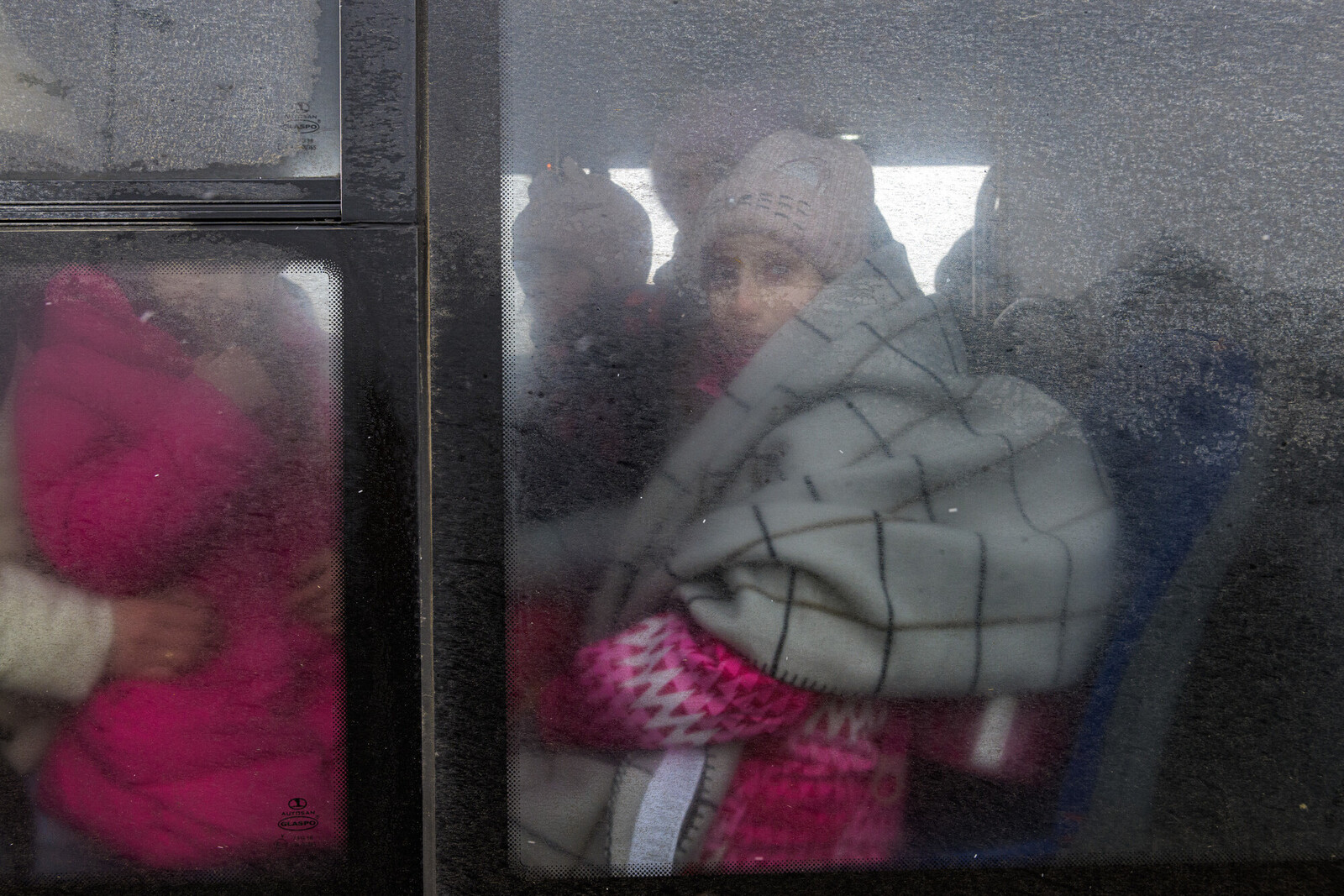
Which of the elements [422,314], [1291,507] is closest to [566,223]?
[422,314]

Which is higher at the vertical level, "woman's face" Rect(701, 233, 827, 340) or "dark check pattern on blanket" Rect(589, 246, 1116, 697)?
"woman's face" Rect(701, 233, 827, 340)

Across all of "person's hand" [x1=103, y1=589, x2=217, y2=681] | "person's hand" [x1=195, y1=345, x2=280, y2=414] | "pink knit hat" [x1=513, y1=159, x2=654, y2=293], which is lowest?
"person's hand" [x1=103, y1=589, x2=217, y2=681]

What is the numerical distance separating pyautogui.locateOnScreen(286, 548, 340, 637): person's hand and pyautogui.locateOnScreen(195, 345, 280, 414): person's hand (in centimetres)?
32

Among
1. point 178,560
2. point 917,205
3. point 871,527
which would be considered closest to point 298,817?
point 178,560

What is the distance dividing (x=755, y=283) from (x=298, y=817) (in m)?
1.37

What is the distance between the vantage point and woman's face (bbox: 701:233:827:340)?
167 cm

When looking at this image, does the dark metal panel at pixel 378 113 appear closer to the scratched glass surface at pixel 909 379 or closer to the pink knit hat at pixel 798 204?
the scratched glass surface at pixel 909 379

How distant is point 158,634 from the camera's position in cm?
170

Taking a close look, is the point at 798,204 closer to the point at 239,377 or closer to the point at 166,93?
the point at 239,377

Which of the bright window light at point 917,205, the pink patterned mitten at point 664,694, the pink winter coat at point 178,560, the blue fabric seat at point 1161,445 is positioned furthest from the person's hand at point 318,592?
the blue fabric seat at point 1161,445

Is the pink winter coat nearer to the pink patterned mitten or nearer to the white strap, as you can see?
the pink patterned mitten

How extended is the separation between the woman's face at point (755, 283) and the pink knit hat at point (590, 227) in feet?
0.45

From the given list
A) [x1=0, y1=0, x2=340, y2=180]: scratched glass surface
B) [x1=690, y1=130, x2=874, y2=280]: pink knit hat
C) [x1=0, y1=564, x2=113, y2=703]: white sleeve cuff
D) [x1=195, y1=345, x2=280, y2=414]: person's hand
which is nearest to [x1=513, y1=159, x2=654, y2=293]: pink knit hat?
[x1=690, y1=130, x2=874, y2=280]: pink knit hat

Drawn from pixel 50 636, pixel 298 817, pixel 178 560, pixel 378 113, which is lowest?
pixel 298 817
